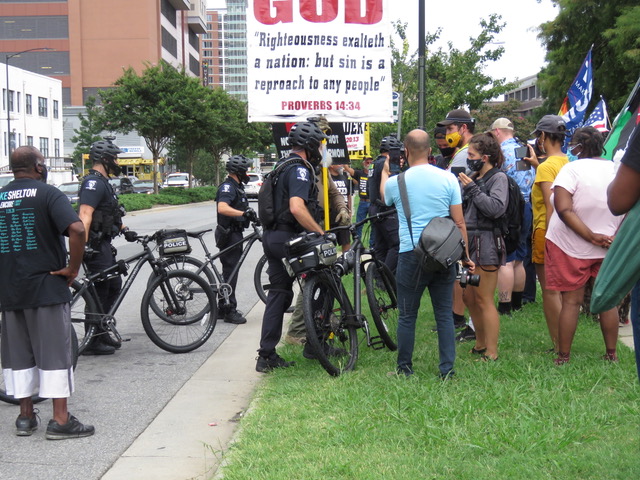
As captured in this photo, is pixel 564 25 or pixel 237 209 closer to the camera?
pixel 237 209

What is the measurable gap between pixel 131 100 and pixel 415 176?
1596 inches

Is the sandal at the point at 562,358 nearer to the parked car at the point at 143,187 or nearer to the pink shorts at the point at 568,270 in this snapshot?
the pink shorts at the point at 568,270

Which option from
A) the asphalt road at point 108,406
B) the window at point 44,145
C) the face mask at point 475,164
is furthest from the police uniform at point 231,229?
the window at point 44,145

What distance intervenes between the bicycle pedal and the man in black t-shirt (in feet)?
8.43

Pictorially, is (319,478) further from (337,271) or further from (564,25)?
(564,25)

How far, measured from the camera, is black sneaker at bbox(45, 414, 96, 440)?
5250mm

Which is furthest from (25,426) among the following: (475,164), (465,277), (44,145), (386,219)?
(44,145)

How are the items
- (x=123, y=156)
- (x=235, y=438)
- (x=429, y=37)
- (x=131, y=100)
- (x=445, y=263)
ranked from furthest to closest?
(x=123, y=156) < (x=131, y=100) < (x=429, y=37) < (x=445, y=263) < (x=235, y=438)

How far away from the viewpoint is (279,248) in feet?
21.8

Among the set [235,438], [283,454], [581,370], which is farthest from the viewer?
[581,370]

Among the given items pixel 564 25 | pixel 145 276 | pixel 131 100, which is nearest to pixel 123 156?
pixel 131 100

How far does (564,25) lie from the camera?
27297mm

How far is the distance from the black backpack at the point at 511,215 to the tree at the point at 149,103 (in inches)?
1544

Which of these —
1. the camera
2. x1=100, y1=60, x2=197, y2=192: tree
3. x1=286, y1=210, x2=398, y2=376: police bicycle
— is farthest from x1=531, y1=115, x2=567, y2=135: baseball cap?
x1=100, y1=60, x2=197, y2=192: tree
